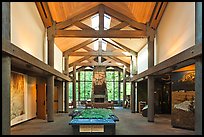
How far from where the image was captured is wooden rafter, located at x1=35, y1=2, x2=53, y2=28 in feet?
37.8

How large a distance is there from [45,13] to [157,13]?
5.17m

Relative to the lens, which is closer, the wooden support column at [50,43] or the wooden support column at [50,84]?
the wooden support column at [50,84]

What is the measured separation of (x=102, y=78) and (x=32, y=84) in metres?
12.6

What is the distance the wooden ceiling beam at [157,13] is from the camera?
11684 millimetres

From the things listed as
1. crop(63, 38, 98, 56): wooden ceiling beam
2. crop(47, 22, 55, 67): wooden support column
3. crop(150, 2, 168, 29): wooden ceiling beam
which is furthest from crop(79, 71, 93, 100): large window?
crop(150, 2, 168, 29): wooden ceiling beam

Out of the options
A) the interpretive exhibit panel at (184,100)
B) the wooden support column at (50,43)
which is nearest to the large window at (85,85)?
the wooden support column at (50,43)

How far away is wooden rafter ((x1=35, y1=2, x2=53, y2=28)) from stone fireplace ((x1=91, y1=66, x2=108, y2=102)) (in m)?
13.7

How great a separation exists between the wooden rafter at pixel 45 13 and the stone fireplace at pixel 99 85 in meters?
13.7

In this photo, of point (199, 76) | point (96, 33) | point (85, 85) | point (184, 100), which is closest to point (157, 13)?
point (96, 33)

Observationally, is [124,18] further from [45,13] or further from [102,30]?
[45,13]

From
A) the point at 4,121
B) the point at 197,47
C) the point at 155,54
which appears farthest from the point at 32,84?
the point at 197,47

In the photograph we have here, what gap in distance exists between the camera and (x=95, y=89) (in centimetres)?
2666

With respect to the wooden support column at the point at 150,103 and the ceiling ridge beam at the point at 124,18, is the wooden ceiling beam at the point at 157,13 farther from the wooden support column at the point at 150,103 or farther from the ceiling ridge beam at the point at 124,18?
the wooden support column at the point at 150,103

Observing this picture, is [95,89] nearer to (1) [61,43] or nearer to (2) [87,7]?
(1) [61,43]
